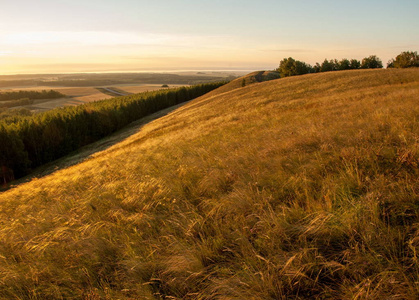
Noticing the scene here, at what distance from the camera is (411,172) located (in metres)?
3.45

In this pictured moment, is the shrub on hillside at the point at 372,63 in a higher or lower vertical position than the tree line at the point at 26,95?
higher

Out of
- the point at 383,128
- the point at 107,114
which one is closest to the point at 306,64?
the point at 107,114

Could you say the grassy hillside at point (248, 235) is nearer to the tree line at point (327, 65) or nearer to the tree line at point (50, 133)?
the tree line at point (50, 133)

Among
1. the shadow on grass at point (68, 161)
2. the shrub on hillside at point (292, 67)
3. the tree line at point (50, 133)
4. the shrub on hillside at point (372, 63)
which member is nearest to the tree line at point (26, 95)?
the tree line at point (50, 133)

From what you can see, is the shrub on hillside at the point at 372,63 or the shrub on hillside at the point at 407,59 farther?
the shrub on hillside at the point at 372,63

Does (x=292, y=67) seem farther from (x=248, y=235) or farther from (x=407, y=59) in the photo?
(x=248, y=235)

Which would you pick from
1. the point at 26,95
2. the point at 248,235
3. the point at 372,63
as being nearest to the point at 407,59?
the point at 372,63

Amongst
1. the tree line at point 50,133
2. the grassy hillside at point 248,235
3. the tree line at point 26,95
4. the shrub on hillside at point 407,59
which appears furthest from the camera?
the tree line at point 26,95

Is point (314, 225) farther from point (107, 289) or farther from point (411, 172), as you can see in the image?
point (107, 289)

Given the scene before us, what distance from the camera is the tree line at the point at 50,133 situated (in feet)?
99.1

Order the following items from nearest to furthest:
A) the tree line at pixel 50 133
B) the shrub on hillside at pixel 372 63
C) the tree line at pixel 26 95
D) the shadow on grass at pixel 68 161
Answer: the shadow on grass at pixel 68 161, the tree line at pixel 50 133, the shrub on hillside at pixel 372 63, the tree line at pixel 26 95

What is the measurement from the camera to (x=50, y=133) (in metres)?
36.1

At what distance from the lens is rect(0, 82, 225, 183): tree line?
30219 millimetres

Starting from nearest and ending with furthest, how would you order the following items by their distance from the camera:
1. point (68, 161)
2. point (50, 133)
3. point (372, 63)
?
point (68, 161)
point (50, 133)
point (372, 63)
